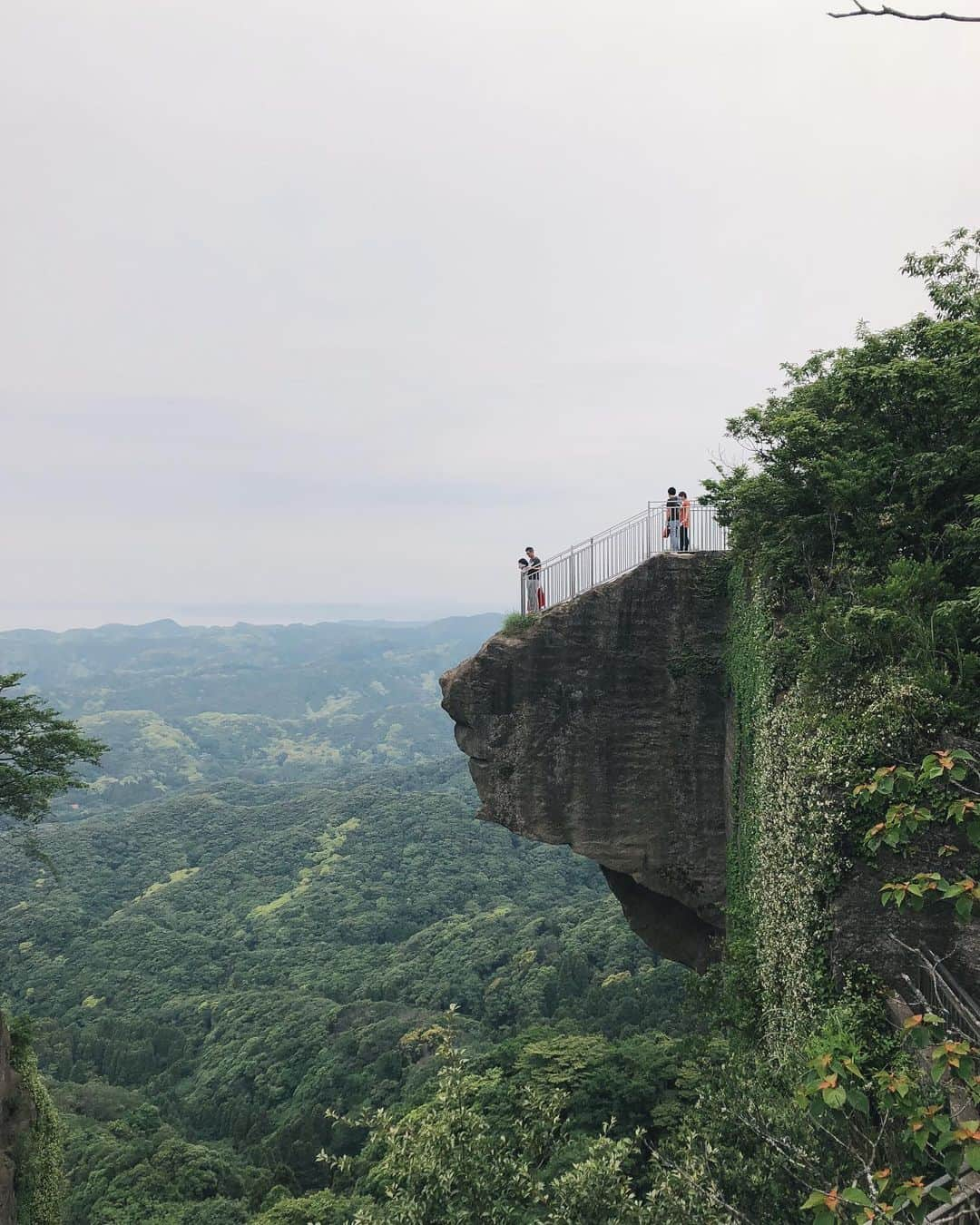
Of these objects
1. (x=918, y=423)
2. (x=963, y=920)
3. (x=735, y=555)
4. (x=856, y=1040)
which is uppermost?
(x=918, y=423)

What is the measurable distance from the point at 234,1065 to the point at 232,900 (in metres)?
48.2

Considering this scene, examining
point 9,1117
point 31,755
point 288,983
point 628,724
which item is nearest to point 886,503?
point 628,724

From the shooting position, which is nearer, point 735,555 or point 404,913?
point 735,555

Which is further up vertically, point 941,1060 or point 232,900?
point 941,1060

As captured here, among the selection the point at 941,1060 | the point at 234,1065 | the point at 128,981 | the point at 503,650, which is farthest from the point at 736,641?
the point at 128,981

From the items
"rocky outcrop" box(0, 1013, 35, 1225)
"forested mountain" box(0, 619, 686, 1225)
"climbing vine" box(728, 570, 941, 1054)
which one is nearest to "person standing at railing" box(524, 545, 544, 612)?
"climbing vine" box(728, 570, 941, 1054)

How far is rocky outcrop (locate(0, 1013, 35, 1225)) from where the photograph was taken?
1908cm

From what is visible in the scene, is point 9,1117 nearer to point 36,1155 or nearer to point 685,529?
point 36,1155

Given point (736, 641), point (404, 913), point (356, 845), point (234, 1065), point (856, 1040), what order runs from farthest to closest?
point (356, 845)
point (404, 913)
point (234, 1065)
point (736, 641)
point (856, 1040)

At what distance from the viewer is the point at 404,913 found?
311ft

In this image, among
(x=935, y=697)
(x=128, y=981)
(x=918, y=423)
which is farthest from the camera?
(x=128, y=981)

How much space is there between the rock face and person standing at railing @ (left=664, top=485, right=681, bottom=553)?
18.7 inches

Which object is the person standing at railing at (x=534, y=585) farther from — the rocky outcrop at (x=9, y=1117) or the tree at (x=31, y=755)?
the rocky outcrop at (x=9, y=1117)

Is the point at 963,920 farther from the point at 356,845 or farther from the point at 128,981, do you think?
the point at 356,845
